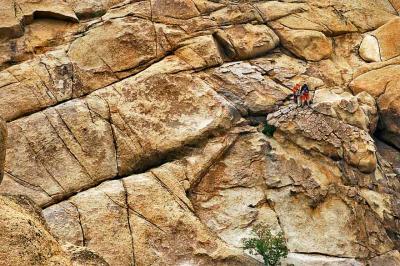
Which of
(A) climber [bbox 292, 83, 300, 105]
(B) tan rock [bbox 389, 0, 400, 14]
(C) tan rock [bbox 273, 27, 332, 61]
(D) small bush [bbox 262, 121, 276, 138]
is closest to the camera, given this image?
(D) small bush [bbox 262, 121, 276, 138]

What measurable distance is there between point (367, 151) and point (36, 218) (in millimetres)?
Answer: 24487

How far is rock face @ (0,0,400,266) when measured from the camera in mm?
30297

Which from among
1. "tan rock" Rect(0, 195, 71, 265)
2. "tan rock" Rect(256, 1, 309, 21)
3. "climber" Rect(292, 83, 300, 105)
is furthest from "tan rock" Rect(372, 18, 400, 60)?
"tan rock" Rect(0, 195, 71, 265)

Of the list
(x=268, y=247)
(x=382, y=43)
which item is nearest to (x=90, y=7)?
(x=382, y=43)

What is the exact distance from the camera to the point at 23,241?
12.3 m

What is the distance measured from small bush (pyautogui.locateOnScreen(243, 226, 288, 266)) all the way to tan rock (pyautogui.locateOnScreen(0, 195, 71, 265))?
54.2 feet

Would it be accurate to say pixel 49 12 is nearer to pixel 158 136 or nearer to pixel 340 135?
pixel 158 136

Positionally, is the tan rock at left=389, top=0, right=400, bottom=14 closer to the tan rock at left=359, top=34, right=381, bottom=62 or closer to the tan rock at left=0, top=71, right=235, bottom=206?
the tan rock at left=359, top=34, right=381, bottom=62

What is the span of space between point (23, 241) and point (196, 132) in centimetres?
2231

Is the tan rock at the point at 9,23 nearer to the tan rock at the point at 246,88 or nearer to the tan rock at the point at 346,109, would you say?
the tan rock at the point at 246,88

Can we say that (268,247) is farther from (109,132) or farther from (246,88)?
(246,88)

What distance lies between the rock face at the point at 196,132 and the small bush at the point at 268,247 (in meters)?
0.69

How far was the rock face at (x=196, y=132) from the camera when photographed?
99.4 ft

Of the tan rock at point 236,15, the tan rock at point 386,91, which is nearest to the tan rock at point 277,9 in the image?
the tan rock at point 236,15
